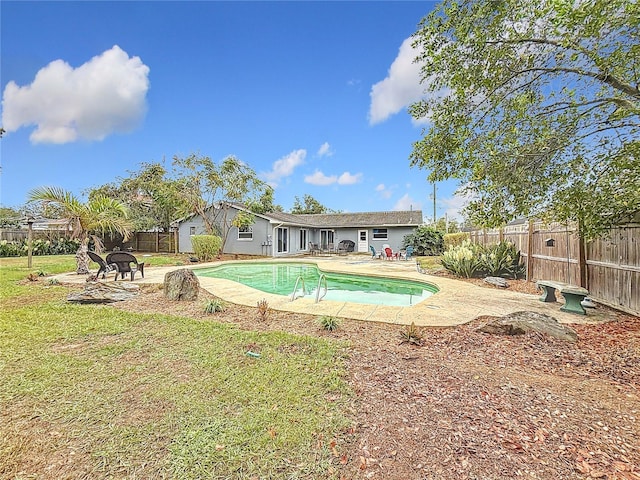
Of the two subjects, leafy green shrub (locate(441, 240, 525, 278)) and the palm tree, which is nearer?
the palm tree

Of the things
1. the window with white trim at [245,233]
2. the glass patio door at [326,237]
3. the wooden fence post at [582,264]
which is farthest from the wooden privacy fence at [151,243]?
the wooden fence post at [582,264]

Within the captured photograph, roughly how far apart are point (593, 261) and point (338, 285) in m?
7.16

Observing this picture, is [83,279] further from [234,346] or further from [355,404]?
[355,404]

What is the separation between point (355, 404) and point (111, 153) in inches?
1047

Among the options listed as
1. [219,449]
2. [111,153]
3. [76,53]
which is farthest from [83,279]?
[111,153]

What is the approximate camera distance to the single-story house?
73.1ft

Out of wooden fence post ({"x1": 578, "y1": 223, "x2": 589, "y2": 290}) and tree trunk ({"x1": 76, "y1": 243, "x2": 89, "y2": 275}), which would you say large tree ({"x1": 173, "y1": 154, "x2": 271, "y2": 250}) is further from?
wooden fence post ({"x1": 578, "y1": 223, "x2": 589, "y2": 290})

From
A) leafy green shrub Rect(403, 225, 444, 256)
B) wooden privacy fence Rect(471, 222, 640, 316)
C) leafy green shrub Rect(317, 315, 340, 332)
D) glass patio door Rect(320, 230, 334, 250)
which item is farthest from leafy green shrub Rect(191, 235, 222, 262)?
wooden privacy fence Rect(471, 222, 640, 316)

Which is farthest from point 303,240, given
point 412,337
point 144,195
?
point 412,337

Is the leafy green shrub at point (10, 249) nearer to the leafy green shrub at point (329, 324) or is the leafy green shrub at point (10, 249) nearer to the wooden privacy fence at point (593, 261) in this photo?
the leafy green shrub at point (329, 324)

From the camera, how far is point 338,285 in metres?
11.7

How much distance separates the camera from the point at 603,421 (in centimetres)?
262

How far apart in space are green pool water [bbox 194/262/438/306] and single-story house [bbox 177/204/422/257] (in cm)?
591

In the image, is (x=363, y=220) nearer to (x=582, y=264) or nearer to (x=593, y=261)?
(x=582, y=264)
